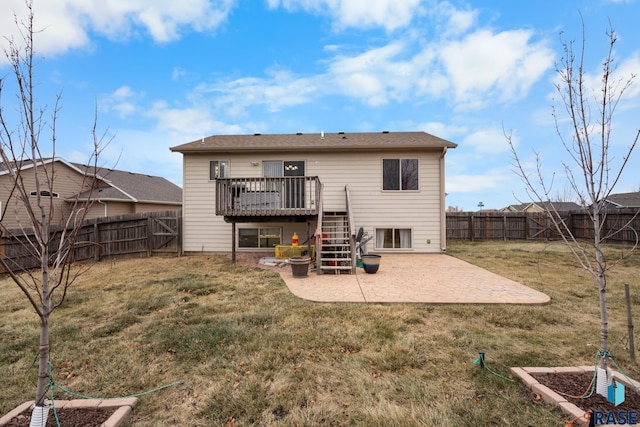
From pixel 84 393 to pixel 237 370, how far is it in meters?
1.35

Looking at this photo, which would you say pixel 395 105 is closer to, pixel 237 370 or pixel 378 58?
pixel 378 58

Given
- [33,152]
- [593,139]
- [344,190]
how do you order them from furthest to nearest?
[344,190] → [593,139] → [33,152]

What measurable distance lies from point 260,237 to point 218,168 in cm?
310

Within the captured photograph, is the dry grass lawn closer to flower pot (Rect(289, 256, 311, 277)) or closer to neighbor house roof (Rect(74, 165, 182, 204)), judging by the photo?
flower pot (Rect(289, 256, 311, 277))

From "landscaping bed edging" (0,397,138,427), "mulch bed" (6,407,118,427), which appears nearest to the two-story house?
"landscaping bed edging" (0,397,138,427)

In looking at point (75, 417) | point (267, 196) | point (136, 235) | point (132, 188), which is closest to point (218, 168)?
point (267, 196)

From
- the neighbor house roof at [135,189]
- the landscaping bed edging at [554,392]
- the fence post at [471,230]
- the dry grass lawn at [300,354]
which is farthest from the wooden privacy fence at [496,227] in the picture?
the neighbor house roof at [135,189]

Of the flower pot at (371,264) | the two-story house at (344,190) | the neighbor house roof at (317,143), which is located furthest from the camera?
the two-story house at (344,190)

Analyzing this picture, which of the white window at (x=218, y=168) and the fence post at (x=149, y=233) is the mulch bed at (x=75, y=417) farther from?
the fence post at (x=149, y=233)

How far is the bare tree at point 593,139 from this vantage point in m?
2.41

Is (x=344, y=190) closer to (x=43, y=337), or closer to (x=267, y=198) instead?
(x=267, y=198)

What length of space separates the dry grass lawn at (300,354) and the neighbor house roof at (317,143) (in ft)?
20.2

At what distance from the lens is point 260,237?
1100cm

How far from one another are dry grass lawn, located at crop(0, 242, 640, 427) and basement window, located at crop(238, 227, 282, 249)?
5.14 m
